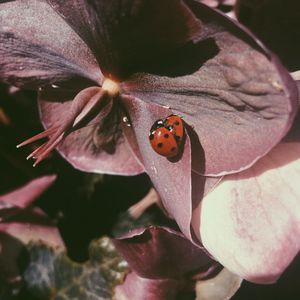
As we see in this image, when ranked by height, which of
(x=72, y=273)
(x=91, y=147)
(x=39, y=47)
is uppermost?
(x=39, y=47)

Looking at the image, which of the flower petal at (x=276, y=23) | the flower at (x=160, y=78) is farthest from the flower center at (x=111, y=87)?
the flower petal at (x=276, y=23)

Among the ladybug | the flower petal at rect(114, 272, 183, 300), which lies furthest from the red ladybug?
the flower petal at rect(114, 272, 183, 300)

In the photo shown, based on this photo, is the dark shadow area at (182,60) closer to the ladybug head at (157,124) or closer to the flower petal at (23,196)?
the ladybug head at (157,124)

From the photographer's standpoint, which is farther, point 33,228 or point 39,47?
point 33,228

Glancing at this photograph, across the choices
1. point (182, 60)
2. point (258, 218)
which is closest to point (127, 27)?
point (182, 60)

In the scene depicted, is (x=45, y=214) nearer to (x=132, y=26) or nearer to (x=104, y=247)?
(x=104, y=247)

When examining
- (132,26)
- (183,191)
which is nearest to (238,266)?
(183,191)

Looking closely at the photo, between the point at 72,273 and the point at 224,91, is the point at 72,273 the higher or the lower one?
the lower one

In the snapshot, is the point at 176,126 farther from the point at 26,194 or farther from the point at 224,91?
the point at 26,194
